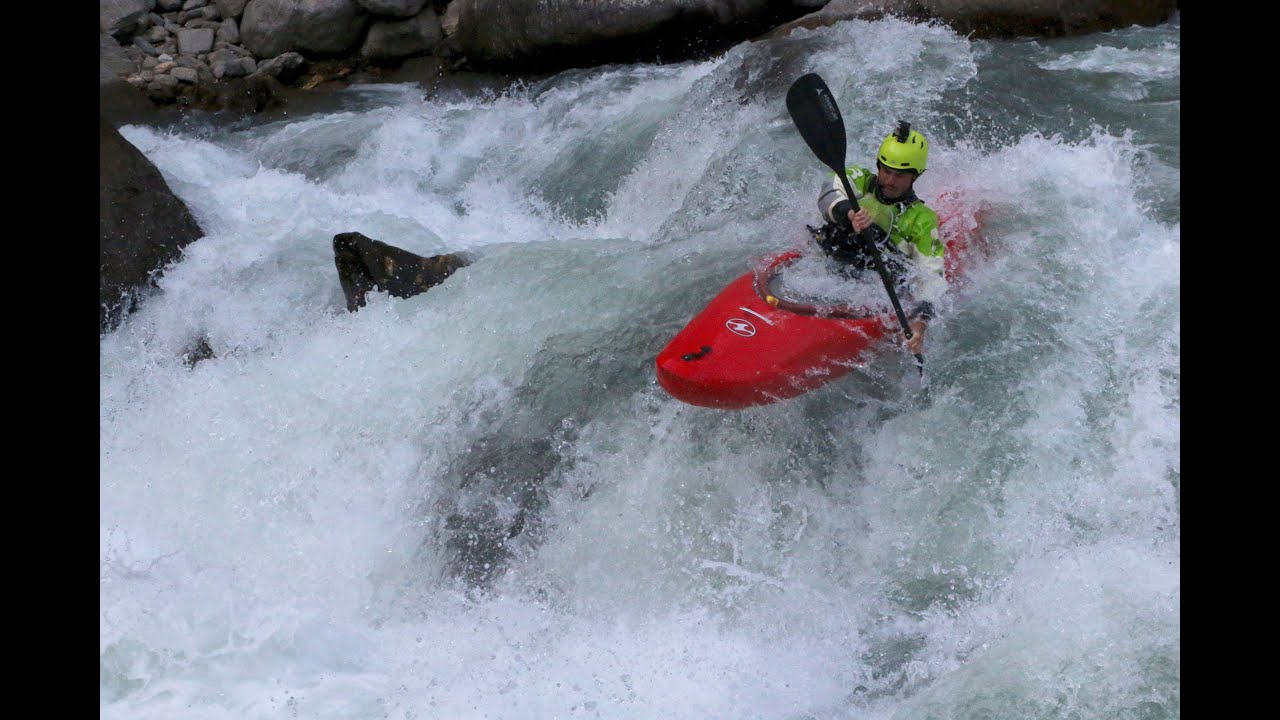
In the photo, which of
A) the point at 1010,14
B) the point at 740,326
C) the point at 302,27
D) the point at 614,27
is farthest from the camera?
the point at 302,27

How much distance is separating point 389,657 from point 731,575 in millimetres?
1272

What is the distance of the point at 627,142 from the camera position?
7145 mm

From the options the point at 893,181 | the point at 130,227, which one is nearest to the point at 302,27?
the point at 130,227

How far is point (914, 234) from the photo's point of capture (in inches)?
166

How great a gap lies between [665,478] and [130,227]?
3.66 metres

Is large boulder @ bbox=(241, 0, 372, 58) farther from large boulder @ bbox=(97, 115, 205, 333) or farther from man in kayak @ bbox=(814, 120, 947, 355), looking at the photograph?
man in kayak @ bbox=(814, 120, 947, 355)

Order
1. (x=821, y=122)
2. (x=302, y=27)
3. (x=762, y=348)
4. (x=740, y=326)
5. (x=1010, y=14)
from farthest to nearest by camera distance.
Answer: (x=302, y=27), (x=1010, y=14), (x=821, y=122), (x=740, y=326), (x=762, y=348)

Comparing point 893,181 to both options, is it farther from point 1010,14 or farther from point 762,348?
point 1010,14

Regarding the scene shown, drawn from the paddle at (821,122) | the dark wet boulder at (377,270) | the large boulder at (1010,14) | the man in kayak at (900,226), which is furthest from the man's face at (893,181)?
the large boulder at (1010,14)

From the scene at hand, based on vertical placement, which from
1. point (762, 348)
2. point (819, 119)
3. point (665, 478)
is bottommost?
point (665, 478)

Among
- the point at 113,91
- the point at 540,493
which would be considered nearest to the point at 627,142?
the point at 540,493

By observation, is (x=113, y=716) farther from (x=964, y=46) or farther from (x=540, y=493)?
(x=964, y=46)

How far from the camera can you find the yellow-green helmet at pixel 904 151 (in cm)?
413

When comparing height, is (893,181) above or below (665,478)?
above
